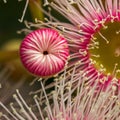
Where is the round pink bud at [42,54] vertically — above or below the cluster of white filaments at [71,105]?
above

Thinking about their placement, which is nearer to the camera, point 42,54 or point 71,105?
point 42,54

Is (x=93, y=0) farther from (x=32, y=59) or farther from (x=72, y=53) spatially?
(x=32, y=59)

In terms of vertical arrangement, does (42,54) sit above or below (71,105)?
above

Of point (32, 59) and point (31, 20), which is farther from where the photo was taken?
point (31, 20)

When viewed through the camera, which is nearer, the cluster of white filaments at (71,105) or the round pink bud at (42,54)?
the round pink bud at (42,54)

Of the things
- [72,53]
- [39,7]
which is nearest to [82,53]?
[72,53]
